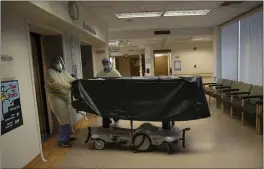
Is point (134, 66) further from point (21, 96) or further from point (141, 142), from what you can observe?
point (21, 96)

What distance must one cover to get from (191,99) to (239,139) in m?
1.39

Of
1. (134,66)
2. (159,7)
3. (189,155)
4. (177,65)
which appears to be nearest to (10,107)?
(189,155)

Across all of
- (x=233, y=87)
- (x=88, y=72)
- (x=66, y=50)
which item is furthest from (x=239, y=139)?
(x=88, y=72)

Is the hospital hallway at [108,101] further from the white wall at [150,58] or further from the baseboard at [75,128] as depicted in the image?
the white wall at [150,58]

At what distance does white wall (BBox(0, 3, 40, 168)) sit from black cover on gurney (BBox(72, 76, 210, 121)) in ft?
2.43

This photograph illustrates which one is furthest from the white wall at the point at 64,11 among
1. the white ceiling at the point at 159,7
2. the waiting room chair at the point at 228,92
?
the waiting room chair at the point at 228,92

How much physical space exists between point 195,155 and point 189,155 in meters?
0.09

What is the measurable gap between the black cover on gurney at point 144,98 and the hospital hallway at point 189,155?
57 centimetres

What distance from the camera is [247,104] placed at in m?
4.34

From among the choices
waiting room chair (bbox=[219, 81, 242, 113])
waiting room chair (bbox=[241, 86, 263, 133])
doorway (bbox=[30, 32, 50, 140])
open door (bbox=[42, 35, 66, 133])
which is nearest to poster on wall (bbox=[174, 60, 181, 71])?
waiting room chair (bbox=[219, 81, 242, 113])

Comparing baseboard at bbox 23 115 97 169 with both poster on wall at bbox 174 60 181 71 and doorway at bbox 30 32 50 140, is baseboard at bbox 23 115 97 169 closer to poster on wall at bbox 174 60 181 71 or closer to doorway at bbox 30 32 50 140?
doorway at bbox 30 32 50 140

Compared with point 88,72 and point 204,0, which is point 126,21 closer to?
point 88,72

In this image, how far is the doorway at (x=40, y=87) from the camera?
4.22 meters

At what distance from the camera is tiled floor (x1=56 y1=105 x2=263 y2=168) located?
9.69 feet
